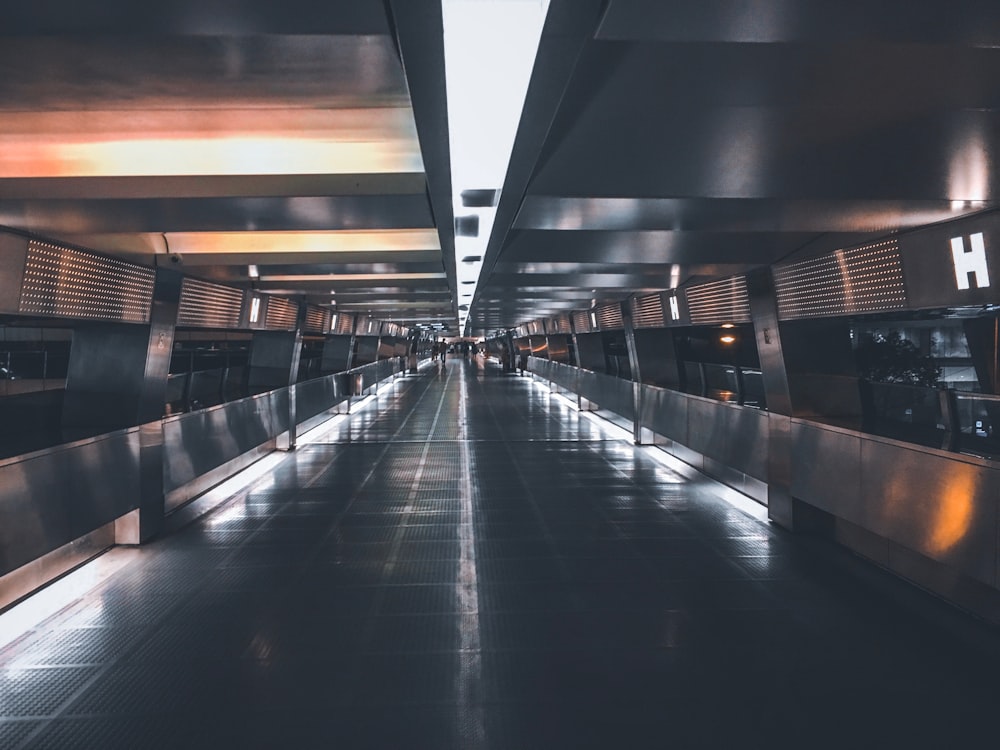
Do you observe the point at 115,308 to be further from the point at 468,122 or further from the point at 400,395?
the point at 400,395

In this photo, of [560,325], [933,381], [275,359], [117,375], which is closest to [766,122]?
[117,375]

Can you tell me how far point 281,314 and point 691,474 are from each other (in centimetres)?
905

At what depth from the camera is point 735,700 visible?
3.71 m

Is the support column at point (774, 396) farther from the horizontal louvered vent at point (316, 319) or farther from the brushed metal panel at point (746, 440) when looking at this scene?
the horizontal louvered vent at point (316, 319)

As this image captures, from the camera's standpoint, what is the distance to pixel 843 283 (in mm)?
6848

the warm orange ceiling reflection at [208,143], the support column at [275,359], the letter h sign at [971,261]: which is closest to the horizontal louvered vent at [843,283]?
the letter h sign at [971,261]

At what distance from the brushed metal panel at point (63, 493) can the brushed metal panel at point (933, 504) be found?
6.57m

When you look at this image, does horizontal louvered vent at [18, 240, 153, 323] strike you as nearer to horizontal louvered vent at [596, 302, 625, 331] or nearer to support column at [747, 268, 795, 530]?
support column at [747, 268, 795, 530]

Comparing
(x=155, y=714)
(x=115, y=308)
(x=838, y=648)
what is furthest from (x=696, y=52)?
(x=115, y=308)

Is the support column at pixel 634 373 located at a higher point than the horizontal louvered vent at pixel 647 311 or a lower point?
lower

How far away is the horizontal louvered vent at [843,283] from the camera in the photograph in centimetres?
610

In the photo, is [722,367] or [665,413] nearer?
[665,413]

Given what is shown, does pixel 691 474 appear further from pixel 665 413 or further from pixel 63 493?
pixel 63 493

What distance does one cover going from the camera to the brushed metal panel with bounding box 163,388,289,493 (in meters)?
7.55
